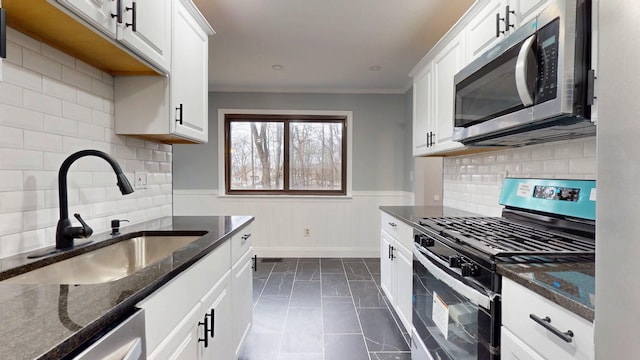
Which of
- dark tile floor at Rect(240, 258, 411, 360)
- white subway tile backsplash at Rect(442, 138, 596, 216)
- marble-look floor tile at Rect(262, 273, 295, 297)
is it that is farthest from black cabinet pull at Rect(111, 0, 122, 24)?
marble-look floor tile at Rect(262, 273, 295, 297)

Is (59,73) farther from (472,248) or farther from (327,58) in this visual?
(327,58)

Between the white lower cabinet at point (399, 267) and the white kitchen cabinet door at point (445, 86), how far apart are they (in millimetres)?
735

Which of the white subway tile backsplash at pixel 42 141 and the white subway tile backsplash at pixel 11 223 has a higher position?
the white subway tile backsplash at pixel 42 141

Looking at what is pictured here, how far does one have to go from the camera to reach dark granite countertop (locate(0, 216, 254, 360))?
0.52 meters

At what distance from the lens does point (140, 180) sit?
1.92m

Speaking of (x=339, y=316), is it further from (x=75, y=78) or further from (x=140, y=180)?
(x=75, y=78)

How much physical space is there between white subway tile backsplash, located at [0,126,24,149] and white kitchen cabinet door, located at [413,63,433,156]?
7.90 ft

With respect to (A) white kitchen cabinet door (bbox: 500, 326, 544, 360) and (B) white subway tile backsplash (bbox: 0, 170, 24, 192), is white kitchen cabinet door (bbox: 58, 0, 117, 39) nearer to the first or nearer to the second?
(B) white subway tile backsplash (bbox: 0, 170, 24, 192)

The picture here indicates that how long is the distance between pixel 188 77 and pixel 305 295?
7.02 ft

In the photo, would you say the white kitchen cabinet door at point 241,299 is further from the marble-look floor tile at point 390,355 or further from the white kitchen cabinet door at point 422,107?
the white kitchen cabinet door at point 422,107

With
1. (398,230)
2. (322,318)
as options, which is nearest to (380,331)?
(322,318)

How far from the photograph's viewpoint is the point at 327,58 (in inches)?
125

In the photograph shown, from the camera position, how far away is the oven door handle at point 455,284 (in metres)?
1.09

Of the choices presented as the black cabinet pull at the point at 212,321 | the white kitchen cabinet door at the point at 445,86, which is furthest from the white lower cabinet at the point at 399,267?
the black cabinet pull at the point at 212,321
